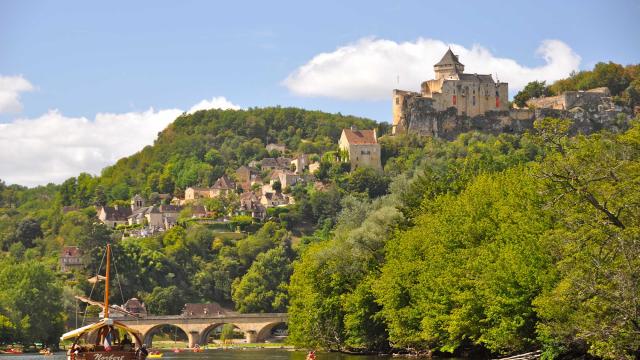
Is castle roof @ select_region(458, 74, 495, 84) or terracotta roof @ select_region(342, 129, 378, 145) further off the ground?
castle roof @ select_region(458, 74, 495, 84)

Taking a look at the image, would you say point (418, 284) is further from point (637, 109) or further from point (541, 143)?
point (637, 109)

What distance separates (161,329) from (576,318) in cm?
9045

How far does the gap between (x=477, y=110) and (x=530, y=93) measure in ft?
53.6

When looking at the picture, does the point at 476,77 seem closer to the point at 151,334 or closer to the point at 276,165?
the point at 276,165

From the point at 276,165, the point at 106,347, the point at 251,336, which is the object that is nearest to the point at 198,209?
the point at 276,165

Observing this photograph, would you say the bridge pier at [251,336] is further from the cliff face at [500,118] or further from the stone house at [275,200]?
the cliff face at [500,118]

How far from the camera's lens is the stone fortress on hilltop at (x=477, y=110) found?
16838 cm

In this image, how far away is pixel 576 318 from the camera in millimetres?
41500

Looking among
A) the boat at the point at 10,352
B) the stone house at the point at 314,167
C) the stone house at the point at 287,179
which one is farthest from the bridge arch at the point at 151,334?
the stone house at the point at 314,167

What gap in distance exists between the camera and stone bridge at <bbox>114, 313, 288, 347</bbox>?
114125 mm

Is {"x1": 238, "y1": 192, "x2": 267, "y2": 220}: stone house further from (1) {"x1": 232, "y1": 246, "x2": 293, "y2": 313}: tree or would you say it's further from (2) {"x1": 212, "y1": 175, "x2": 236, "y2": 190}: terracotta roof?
(1) {"x1": 232, "y1": 246, "x2": 293, "y2": 313}: tree

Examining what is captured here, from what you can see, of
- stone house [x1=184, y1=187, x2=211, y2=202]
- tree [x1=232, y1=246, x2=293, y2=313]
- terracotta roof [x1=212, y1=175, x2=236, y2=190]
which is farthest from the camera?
terracotta roof [x1=212, y1=175, x2=236, y2=190]

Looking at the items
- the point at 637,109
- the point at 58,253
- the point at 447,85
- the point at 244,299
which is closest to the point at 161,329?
the point at 244,299

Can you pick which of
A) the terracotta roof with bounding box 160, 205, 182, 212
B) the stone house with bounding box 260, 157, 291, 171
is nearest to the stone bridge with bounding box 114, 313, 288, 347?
the terracotta roof with bounding box 160, 205, 182, 212
